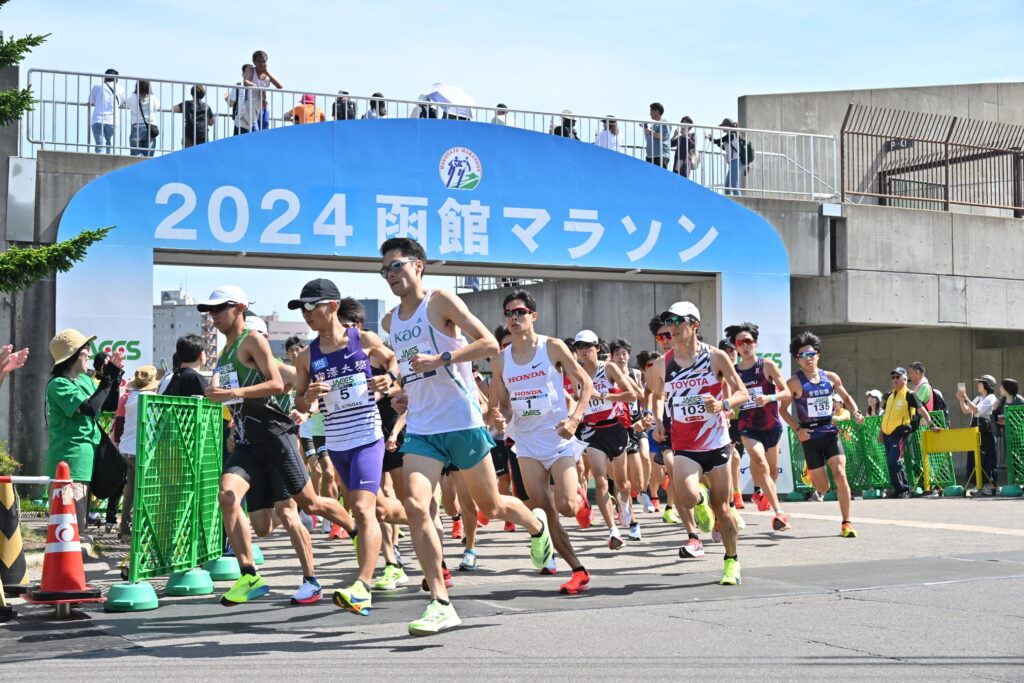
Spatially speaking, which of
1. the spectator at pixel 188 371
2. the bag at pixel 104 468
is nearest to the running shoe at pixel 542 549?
the spectator at pixel 188 371

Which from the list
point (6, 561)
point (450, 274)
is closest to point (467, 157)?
point (450, 274)

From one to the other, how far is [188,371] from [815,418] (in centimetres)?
641

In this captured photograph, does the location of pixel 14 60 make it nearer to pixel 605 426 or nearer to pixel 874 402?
pixel 605 426

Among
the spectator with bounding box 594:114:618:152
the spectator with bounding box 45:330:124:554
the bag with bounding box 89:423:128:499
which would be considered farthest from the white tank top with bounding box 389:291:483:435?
the spectator with bounding box 594:114:618:152

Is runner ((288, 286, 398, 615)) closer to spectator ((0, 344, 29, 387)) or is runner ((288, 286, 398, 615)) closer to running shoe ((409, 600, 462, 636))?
running shoe ((409, 600, 462, 636))

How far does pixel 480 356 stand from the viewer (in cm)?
686

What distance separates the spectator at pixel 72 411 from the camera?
31.6ft

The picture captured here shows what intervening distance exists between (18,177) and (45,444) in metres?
3.58

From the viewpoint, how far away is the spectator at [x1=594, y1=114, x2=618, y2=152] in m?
20.2

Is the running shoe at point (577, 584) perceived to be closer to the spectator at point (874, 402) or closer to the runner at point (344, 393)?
the runner at point (344, 393)

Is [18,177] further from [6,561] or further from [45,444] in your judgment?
[6,561]

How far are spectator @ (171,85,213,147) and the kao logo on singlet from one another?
3.42m

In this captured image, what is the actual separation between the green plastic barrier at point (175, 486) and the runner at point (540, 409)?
7.46ft

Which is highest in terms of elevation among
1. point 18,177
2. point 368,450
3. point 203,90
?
point 203,90
